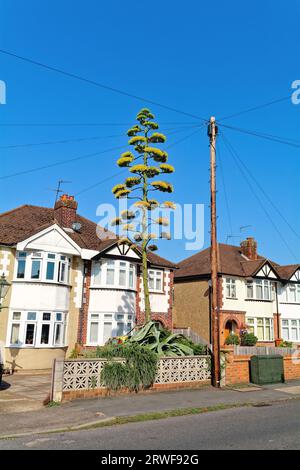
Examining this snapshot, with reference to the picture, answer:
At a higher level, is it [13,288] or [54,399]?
[13,288]

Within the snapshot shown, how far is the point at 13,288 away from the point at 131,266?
279 inches

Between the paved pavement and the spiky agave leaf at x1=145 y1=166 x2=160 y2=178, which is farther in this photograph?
the spiky agave leaf at x1=145 y1=166 x2=160 y2=178

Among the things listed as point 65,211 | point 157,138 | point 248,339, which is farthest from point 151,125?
point 248,339

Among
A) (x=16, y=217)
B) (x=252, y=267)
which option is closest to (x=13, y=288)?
(x=16, y=217)

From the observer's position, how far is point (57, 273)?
2138cm

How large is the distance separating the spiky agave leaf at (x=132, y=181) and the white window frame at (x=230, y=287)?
14.2 meters

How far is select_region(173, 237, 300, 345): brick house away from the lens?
98.5 ft

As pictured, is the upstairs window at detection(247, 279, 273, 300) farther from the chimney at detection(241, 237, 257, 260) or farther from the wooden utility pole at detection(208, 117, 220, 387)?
the wooden utility pole at detection(208, 117, 220, 387)

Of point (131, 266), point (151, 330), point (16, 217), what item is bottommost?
point (151, 330)

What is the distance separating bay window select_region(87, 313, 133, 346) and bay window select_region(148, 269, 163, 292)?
3.57 meters

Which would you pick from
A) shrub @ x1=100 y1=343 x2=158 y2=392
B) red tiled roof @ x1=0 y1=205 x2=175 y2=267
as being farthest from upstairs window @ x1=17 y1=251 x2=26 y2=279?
shrub @ x1=100 y1=343 x2=158 y2=392

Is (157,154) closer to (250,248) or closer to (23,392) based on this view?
(23,392)

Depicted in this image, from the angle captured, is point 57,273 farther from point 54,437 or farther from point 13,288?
point 54,437
